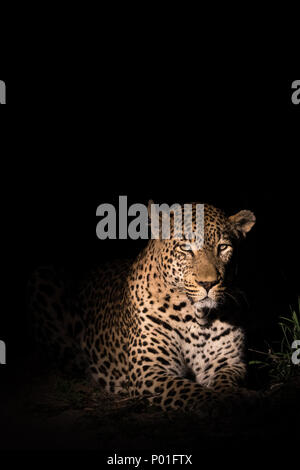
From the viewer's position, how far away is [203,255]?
668 centimetres

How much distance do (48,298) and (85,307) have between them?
1.57ft

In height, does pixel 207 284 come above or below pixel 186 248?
below

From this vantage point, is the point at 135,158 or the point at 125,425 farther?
the point at 135,158

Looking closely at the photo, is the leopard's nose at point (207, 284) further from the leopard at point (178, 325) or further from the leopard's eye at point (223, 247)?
the leopard's eye at point (223, 247)

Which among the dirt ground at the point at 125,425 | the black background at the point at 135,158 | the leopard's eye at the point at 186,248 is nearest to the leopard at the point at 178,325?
the leopard's eye at the point at 186,248

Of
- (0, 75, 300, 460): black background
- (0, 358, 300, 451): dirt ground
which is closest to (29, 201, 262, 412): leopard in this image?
(0, 358, 300, 451): dirt ground

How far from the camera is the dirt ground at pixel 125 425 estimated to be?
5371 mm

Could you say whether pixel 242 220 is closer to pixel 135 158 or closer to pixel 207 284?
pixel 207 284

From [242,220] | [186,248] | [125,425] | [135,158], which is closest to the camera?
[125,425]

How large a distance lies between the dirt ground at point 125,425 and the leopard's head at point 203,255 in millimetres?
1055

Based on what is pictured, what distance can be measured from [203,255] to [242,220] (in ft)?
2.72

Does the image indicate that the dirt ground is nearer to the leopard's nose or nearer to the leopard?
the leopard

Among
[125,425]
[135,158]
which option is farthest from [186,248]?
[135,158]

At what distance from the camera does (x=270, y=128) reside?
10.8 meters
